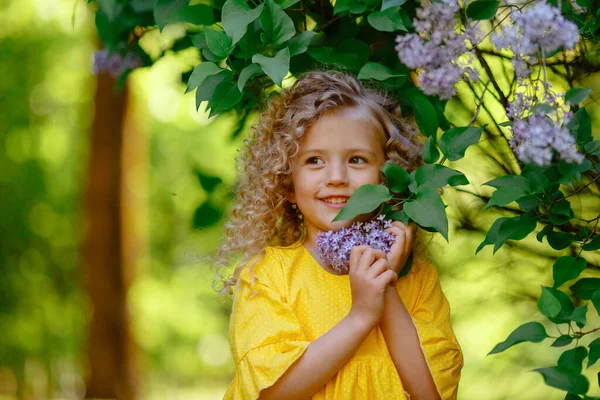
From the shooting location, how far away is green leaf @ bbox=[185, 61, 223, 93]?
183cm

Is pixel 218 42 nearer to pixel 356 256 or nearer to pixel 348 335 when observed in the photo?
pixel 356 256

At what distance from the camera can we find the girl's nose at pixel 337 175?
2.03 metres

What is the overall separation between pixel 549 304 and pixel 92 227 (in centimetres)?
685

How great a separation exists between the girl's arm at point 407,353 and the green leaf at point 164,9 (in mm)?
956

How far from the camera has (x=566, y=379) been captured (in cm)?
135

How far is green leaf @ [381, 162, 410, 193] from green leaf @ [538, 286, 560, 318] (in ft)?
1.25

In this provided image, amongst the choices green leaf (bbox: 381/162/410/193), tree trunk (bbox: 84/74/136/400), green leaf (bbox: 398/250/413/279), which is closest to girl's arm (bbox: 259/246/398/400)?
green leaf (bbox: 398/250/413/279)

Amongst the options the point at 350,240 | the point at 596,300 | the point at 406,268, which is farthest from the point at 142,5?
the point at 596,300

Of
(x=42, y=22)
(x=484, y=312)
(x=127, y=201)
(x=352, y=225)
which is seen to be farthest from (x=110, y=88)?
(x=352, y=225)

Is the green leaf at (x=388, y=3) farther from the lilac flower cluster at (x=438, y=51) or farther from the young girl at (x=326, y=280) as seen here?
the young girl at (x=326, y=280)

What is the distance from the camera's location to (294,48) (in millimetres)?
1945

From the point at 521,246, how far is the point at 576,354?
1.23 meters

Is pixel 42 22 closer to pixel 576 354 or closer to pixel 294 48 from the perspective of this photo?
pixel 294 48

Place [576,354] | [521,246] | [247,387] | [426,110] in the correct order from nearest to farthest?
[576,354], [247,387], [426,110], [521,246]
